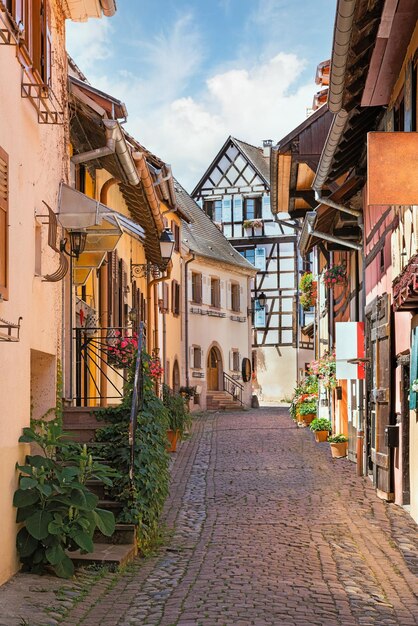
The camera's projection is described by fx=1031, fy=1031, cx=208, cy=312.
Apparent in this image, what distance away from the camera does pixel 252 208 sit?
152 feet

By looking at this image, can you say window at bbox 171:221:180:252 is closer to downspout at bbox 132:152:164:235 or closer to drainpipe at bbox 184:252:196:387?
drainpipe at bbox 184:252:196:387

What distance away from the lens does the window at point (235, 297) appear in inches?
1683

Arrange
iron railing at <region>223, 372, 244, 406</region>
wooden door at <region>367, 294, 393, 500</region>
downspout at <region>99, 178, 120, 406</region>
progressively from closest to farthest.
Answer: wooden door at <region>367, 294, 393, 500</region>
downspout at <region>99, 178, 120, 406</region>
iron railing at <region>223, 372, 244, 406</region>

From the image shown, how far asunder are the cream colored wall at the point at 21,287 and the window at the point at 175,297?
78.7 feet

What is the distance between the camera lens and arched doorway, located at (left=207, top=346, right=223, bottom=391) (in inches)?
1612

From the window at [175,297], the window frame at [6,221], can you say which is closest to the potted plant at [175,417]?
the window frame at [6,221]

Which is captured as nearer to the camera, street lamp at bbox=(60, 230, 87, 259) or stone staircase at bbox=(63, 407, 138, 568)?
stone staircase at bbox=(63, 407, 138, 568)

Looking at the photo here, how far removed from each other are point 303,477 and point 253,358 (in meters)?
31.3

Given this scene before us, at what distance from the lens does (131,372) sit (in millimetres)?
11055

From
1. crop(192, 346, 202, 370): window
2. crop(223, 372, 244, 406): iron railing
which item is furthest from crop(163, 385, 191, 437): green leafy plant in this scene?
crop(223, 372, 244, 406): iron railing

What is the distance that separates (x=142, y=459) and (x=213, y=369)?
30826 millimetres

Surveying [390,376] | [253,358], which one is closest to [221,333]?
[253,358]

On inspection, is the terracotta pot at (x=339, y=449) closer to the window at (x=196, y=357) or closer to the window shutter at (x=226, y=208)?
the window at (x=196, y=357)

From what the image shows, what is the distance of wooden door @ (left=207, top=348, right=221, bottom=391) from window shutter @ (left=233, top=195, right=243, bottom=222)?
8.00 m
